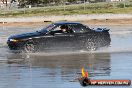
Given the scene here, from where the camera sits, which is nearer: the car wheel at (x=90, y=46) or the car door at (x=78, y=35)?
the car door at (x=78, y=35)

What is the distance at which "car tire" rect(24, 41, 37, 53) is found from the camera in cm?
2319

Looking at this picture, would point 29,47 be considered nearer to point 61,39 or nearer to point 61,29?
point 61,39

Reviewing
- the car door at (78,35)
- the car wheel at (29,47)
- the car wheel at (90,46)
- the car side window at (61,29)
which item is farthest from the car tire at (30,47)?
the car wheel at (90,46)

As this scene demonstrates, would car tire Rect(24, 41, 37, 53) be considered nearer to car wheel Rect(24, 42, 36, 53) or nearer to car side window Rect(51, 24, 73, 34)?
car wheel Rect(24, 42, 36, 53)

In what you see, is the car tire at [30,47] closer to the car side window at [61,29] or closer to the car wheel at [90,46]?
the car side window at [61,29]

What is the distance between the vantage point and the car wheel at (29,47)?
2322 centimetres

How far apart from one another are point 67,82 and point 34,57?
7456 millimetres

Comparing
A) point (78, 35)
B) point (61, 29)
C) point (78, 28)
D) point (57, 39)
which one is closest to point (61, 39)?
point (57, 39)

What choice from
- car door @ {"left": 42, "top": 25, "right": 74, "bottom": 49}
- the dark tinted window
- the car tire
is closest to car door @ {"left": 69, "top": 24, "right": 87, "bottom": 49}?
the dark tinted window

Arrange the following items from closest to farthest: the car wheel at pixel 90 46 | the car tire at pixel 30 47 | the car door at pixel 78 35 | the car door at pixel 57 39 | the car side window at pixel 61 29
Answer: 1. the car tire at pixel 30 47
2. the car door at pixel 57 39
3. the car side window at pixel 61 29
4. the car door at pixel 78 35
5. the car wheel at pixel 90 46

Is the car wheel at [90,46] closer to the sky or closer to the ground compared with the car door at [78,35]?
closer to the ground

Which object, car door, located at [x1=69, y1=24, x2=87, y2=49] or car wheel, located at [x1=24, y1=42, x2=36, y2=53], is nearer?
car wheel, located at [x1=24, y1=42, x2=36, y2=53]

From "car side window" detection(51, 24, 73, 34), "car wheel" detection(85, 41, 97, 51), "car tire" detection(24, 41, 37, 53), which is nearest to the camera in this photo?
"car tire" detection(24, 41, 37, 53)

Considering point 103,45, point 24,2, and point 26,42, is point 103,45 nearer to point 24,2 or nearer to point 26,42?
point 26,42
